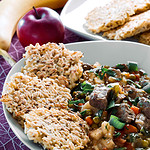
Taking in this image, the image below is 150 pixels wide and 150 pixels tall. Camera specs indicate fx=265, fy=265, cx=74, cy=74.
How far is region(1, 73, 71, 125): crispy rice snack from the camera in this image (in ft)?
10.1

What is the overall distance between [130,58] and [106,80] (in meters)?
0.76

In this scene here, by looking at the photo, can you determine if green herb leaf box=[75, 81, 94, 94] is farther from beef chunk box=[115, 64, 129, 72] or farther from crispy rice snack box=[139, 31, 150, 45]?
crispy rice snack box=[139, 31, 150, 45]

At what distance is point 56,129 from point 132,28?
2629mm

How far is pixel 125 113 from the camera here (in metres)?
3.01

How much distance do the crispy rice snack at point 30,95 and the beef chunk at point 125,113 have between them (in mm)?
645

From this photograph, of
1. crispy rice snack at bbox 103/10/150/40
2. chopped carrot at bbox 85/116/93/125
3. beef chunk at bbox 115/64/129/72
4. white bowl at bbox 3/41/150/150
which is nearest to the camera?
chopped carrot at bbox 85/116/93/125

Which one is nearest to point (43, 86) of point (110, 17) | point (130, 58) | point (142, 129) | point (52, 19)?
point (142, 129)

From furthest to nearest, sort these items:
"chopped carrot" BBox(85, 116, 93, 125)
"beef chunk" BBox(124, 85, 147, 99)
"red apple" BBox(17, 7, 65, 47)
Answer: "red apple" BBox(17, 7, 65, 47), "beef chunk" BBox(124, 85, 147, 99), "chopped carrot" BBox(85, 116, 93, 125)

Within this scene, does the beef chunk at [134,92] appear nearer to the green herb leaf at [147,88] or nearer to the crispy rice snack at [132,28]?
the green herb leaf at [147,88]

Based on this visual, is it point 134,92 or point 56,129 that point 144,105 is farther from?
point 56,129

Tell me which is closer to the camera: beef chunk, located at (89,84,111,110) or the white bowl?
beef chunk, located at (89,84,111,110)

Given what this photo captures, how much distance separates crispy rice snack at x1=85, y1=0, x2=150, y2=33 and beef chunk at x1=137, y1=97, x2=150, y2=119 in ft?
7.23

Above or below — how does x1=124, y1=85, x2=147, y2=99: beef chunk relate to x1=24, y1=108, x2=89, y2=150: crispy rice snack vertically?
below

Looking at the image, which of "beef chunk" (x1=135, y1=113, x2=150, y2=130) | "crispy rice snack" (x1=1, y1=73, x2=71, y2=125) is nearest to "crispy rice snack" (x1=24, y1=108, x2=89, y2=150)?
"crispy rice snack" (x1=1, y1=73, x2=71, y2=125)
